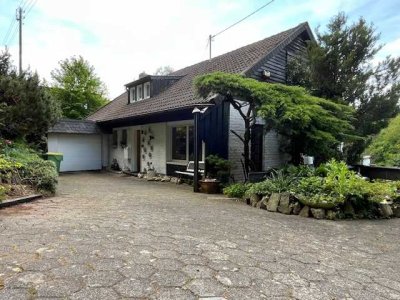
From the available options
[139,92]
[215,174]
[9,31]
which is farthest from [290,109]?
[9,31]

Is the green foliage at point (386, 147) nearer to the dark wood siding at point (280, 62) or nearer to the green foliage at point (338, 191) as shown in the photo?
the dark wood siding at point (280, 62)

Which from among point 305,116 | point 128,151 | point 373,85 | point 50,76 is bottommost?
point 128,151

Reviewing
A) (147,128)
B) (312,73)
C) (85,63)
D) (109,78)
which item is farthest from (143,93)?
(109,78)

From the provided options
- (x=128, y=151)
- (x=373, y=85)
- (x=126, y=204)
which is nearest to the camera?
(x=126, y=204)

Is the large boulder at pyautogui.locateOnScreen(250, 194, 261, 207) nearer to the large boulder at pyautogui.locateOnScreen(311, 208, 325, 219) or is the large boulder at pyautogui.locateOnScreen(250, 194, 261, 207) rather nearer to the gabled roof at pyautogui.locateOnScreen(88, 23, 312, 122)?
the large boulder at pyautogui.locateOnScreen(311, 208, 325, 219)

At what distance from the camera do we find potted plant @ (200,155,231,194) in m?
9.43

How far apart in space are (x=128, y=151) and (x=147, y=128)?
198 cm

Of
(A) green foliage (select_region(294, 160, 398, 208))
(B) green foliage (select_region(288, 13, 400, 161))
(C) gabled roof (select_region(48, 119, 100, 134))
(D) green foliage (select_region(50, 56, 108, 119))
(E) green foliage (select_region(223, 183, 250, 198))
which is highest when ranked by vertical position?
(D) green foliage (select_region(50, 56, 108, 119))

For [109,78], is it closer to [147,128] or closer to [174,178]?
[147,128]

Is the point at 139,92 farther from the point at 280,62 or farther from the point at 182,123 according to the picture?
the point at 280,62

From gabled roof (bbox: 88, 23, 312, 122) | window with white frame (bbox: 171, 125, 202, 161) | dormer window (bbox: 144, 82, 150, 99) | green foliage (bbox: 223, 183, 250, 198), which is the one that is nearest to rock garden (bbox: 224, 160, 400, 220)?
green foliage (bbox: 223, 183, 250, 198)

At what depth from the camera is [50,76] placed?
2936 centimetres

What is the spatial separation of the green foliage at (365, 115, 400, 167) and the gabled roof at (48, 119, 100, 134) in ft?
48.9

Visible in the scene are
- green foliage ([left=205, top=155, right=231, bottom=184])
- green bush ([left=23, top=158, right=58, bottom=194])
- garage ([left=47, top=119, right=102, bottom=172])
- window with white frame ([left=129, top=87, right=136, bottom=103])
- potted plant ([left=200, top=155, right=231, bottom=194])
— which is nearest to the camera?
green bush ([left=23, top=158, right=58, bottom=194])
